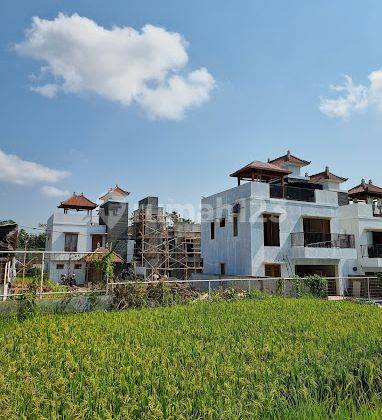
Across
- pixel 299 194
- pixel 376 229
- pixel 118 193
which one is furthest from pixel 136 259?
pixel 376 229

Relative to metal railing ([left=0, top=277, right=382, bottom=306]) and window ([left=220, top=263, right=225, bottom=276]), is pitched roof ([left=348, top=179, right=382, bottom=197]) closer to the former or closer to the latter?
metal railing ([left=0, top=277, right=382, bottom=306])

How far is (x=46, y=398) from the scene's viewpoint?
12.7 feet

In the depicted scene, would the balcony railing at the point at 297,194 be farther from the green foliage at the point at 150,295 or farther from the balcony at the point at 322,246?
the green foliage at the point at 150,295

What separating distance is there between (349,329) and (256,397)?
427cm

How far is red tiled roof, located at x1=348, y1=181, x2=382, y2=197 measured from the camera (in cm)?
2434

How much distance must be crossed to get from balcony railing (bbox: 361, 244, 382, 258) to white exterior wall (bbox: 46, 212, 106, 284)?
1770 centimetres

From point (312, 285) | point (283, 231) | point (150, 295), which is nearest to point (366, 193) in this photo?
point (283, 231)

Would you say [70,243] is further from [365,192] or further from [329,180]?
[365,192]

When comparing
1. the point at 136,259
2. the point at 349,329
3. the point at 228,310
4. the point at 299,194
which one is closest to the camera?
the point at 349,329

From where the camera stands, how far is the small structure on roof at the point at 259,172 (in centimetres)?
1923

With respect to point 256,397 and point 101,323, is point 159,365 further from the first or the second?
point 101,323

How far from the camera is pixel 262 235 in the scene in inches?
723

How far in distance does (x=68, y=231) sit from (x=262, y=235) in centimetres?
1476

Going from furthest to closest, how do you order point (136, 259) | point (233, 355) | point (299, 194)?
1. point (136, 259)
2. point (299, 194)
3. point (233, 355)
